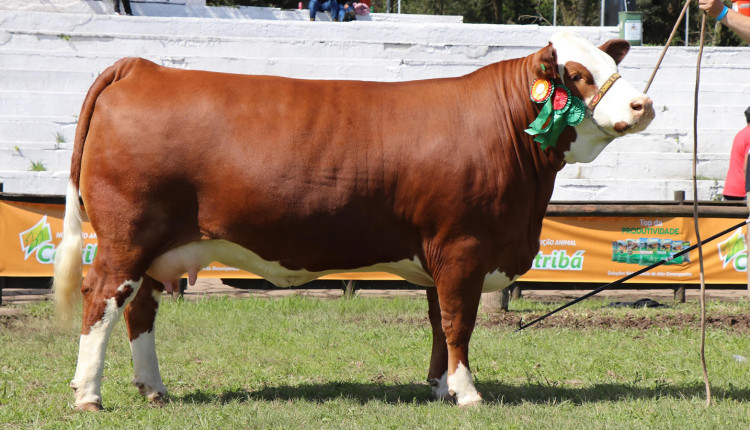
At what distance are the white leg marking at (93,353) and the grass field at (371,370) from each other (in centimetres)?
14

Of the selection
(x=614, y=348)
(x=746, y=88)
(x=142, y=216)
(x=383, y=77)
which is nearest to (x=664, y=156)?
(x=746, y=88)

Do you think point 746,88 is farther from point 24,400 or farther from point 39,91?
point 24,400

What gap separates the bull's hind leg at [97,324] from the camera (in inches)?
193

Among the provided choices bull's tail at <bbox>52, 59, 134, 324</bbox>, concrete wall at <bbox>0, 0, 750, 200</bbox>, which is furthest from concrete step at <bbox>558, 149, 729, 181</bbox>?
bull's tail at <bbox>52, 59, 134, 324</bbox>

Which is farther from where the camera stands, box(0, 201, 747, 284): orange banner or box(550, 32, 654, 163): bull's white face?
box(0, 201, 747, 284): orange banner

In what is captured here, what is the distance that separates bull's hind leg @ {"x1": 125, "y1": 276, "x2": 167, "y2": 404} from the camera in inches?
210

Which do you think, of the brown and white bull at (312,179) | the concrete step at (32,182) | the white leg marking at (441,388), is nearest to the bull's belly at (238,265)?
the brown and white bull at (312,179)

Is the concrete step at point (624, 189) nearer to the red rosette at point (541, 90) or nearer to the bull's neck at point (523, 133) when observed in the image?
the bull's neck at point (523, 133)

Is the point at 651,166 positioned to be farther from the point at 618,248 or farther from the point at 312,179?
the point at 312,179

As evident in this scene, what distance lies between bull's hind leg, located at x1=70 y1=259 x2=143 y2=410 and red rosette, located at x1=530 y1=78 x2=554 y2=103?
261 cm

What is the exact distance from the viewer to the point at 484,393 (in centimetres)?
554

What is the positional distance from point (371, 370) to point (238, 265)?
1540mm

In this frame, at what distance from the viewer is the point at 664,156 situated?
49.7 ft

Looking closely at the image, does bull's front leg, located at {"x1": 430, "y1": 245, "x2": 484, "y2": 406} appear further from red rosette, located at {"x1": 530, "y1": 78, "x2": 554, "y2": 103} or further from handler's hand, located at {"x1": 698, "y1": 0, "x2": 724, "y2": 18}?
handler's hand, located at {"x1": 698, "y1": 0, "x2": 724, "y2": 18}
